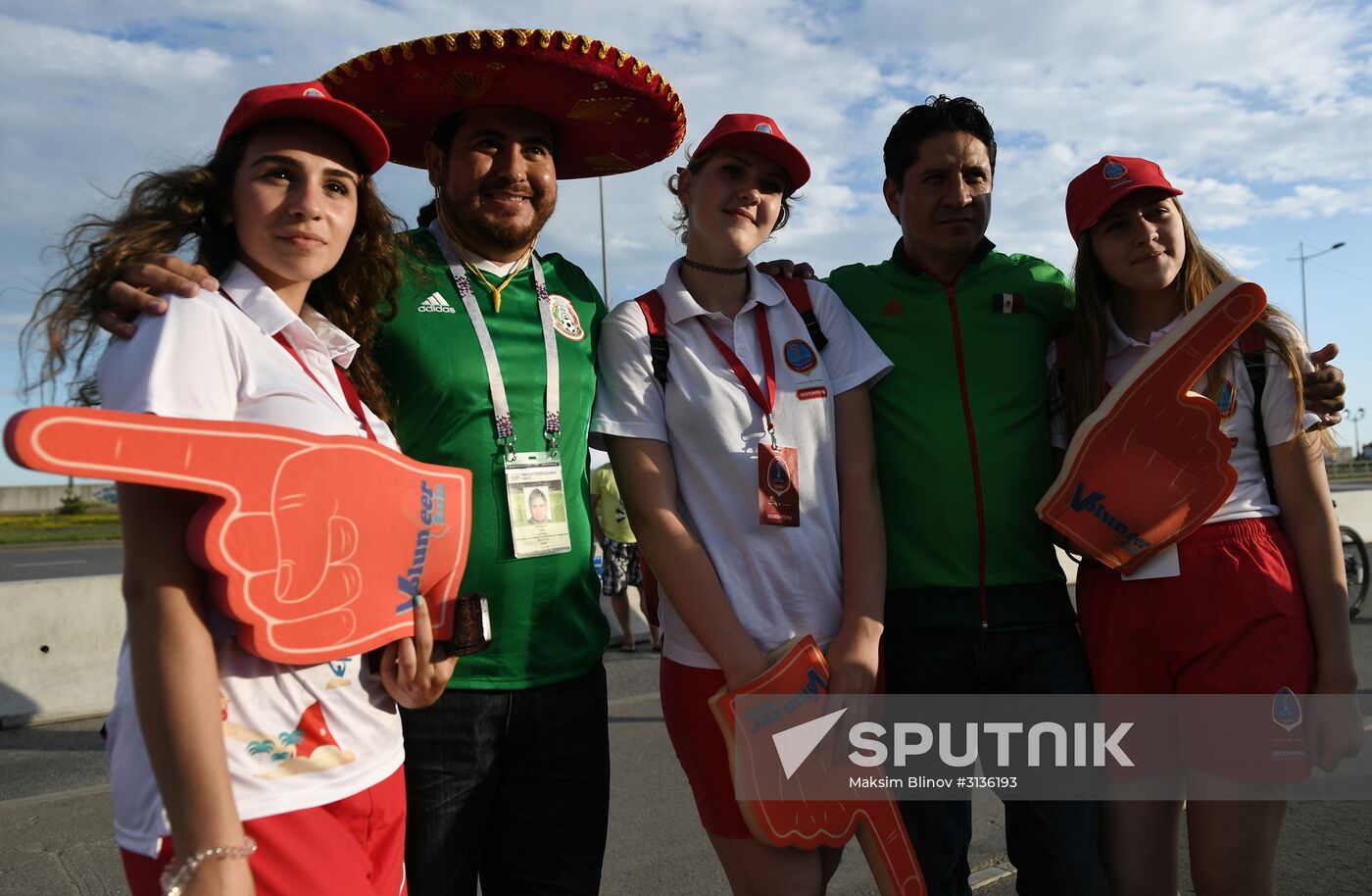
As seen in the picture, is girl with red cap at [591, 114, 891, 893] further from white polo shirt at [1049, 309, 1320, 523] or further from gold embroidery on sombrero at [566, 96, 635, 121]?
white polo shirt at [1049, 309, 1320, 523]

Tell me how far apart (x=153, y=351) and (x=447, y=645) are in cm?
78

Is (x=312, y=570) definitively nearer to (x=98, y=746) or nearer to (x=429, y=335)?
(x=429, y=335)

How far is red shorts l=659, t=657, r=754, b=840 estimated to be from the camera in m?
2.43

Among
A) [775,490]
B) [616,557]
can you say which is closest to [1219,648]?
[775,490]

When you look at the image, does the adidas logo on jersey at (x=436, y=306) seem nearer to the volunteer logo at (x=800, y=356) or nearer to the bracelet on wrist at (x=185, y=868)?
the volunteer logo at (x=800, y=356)

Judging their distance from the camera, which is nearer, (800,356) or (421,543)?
(421,543)

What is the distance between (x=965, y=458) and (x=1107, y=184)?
0.90 m

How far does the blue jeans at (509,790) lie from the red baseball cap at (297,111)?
4.39 ft

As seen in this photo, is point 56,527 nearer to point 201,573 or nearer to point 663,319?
point 663,319

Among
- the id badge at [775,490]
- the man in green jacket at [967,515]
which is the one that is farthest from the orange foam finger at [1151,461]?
the id badge at [775,490]

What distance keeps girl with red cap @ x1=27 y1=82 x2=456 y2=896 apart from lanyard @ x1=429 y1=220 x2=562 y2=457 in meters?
0.31

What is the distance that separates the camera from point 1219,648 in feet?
8.50

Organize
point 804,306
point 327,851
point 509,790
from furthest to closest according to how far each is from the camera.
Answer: point 804,306
point 509,790
point 327,851

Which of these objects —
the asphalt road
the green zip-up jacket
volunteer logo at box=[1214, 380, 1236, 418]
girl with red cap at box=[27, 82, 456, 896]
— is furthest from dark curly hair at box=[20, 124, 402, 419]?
the asphalt road
